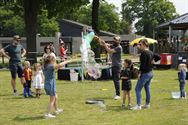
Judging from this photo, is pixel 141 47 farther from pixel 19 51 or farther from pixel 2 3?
pixel 2 3

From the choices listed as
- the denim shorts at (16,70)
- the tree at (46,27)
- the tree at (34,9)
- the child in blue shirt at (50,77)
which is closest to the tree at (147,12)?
the tree at (46,27)

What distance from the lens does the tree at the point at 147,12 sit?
10462 cm

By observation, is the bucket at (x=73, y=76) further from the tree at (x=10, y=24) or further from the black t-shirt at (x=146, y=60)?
the tree at (x=10, y=24)

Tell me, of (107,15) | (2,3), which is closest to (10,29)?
(107,15)

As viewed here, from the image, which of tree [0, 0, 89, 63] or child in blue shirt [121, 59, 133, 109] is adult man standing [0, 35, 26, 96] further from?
tree [0, 0, 89, 63]

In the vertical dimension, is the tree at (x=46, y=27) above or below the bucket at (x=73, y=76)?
above

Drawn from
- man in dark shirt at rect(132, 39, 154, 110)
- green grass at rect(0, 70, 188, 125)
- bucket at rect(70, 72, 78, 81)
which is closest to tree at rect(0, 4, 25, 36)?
bucket at rect(70, 72, 78, 81)

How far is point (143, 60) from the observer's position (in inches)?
489

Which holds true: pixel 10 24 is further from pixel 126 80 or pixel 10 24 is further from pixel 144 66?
pixel 144 66

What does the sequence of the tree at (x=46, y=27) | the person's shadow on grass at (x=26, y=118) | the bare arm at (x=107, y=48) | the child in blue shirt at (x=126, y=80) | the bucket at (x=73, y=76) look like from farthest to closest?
the tree at (x=46, y=27), the bucket at (x=73, y=76), the bare arm at (x=107, y=48), the child in blue shirt at (x=126, y=80), the person's shadow on grass at (x=26, y=118)

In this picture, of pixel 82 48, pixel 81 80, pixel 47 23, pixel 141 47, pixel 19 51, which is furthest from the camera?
pixel 47 23

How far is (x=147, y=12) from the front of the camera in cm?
10662

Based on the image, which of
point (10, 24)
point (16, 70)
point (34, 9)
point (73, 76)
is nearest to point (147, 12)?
point (10, 24)

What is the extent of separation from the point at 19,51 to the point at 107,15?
8741cm
